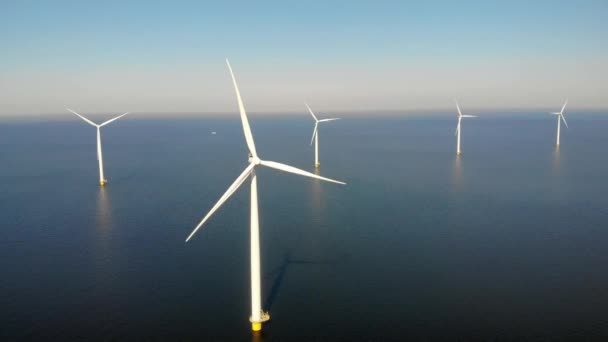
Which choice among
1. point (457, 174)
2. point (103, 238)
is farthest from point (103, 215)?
point (457, 174)

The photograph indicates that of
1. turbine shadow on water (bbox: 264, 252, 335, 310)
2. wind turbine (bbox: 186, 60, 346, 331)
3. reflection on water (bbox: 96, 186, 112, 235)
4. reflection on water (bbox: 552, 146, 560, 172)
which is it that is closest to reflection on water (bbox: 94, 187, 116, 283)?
reflection on water (bbox: 96, 186, 112, 235)

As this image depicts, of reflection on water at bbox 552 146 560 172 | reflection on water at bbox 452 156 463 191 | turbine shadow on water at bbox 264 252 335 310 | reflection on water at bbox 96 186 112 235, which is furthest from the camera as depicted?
reflection on water at bbox 552 146 560 172

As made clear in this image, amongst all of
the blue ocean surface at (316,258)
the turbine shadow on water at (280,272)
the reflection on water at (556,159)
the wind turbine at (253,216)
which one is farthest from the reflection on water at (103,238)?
the reflection on water at (556,159)

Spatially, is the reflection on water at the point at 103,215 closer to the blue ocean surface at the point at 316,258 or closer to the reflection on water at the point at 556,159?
the blue ocean surface at the point at 316,258

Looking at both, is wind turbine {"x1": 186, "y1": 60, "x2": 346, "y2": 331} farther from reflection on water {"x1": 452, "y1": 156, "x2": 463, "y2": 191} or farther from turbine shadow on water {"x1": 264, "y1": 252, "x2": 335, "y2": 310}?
reflection on water {"x1": 452, "y1": 156, "x2": 463, "y2": 191}

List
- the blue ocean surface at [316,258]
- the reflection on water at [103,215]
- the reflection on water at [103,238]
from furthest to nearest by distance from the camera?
the reflection on water at [103,215] < the reflection on water at [103,238] < the blue ocean surface at [316,258]

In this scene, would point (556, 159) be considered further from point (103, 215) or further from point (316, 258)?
point (103, 215)
